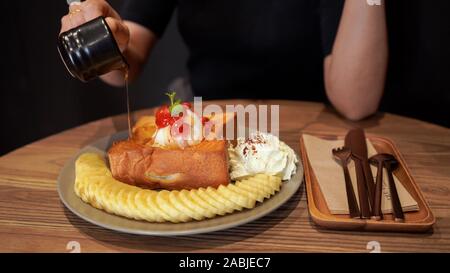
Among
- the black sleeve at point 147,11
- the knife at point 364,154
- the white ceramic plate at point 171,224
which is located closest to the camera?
the white ceramic plate at point 171,224

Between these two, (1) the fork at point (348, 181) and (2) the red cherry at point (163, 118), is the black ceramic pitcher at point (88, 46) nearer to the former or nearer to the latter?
(2) the red cherry at point (163, 118)

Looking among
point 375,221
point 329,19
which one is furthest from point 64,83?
point 375,221

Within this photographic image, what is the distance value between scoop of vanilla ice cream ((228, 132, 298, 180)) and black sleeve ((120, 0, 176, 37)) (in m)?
1.00

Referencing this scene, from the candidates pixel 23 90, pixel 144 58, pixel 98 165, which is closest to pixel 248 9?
pixel 144 58

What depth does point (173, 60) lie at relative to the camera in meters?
2.87

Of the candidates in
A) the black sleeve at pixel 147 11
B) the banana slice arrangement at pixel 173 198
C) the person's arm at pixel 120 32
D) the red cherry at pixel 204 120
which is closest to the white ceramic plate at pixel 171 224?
the banana slice arrangement at pixel 173 198

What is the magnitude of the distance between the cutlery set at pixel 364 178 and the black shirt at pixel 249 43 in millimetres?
544

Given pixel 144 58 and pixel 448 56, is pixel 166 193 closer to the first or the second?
pixel 144 58

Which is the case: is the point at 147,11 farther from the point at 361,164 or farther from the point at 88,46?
the point at 361,164

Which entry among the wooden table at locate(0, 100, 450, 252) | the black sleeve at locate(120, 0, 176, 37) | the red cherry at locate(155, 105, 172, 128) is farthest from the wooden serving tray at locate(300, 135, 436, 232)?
the black sleeve at locate(120, 0, 176, 37)

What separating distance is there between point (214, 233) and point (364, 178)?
406 mm

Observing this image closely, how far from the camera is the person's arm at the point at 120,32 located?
1.26 meters

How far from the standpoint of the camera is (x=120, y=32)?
4.21ft

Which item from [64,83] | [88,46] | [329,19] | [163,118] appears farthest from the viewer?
[64,83]
